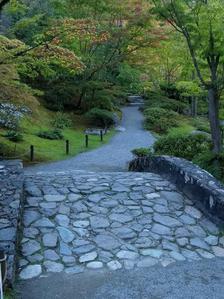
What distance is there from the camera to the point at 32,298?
13.0 ft

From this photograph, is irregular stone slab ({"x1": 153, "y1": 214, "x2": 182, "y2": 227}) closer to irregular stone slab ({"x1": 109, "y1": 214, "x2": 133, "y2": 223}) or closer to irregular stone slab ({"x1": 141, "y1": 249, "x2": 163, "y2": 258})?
irregular stone slab ({"x1": 109, "y1": 214, "x2": 133, "y2": 223})

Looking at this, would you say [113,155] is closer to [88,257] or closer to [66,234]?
[66,234]

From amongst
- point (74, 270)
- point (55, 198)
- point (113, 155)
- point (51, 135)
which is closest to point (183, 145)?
point (113, 155)

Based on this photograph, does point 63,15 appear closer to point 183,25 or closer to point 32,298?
point 183,25

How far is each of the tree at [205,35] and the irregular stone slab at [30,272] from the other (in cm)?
757

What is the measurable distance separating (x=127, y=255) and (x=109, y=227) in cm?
75

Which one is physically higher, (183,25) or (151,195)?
(183,25)

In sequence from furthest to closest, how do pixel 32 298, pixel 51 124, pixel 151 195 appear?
1. pixel 51 124
2. pixel 151 195
3. pixel 32 298

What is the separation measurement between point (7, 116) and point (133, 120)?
14197 mm

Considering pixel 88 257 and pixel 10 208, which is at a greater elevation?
pixel 10 208

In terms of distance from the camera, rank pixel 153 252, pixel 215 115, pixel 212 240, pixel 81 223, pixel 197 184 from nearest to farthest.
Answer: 1. pixel 153 252
2. pixel 212 240
3. pixel 81 223
4. pixel 197 184
5. pixel 215 115

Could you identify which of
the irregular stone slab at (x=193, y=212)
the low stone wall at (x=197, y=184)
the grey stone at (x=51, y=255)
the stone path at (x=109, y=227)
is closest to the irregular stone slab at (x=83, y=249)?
the stone path at (x=109, y=227)

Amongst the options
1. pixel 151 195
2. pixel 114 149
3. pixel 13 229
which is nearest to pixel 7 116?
pixel 114 149

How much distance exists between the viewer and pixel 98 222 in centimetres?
575
